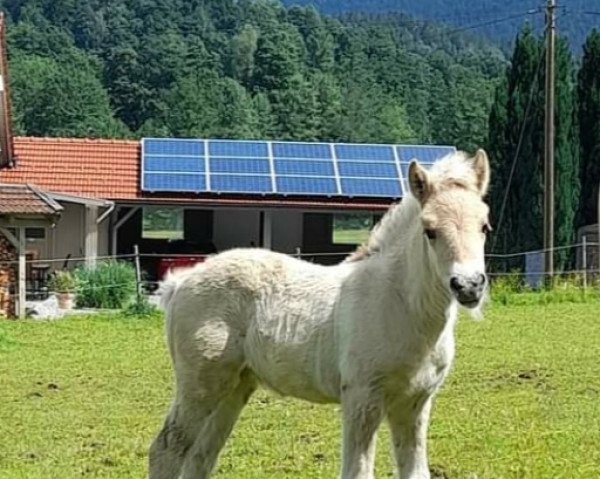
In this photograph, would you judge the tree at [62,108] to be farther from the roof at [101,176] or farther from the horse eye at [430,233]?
the horse eye at [430,233]

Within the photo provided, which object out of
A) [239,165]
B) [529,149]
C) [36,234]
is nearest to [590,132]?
[529,149]

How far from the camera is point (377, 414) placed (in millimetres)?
5594

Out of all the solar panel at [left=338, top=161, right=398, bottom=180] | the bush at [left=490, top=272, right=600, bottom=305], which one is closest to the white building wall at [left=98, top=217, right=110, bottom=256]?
the solar panel at [left=338, top=161, right=398, bottom=180]

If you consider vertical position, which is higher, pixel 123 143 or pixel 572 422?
pixel 123 143

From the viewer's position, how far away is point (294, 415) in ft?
31.8

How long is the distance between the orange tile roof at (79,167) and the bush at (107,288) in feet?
20.9

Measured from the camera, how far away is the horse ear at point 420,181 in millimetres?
5453

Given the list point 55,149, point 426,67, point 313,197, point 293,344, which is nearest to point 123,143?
point 55,149

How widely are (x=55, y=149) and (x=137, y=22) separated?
93209mm

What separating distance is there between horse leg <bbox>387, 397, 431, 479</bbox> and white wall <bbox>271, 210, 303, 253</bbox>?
2617cm

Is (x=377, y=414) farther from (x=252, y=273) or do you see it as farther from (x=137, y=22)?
(x=137, y=22)

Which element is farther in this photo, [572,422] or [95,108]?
[95,108]

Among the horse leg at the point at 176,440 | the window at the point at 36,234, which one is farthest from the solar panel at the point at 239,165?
the horse leg at the point at 176,440

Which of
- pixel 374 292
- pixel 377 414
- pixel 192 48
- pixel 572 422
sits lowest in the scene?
pixel 572 422
